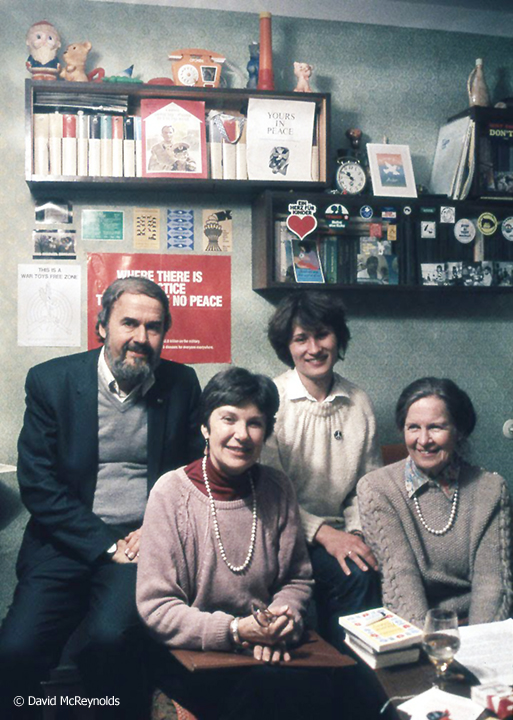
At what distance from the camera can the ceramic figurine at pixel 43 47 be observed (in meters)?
2.64

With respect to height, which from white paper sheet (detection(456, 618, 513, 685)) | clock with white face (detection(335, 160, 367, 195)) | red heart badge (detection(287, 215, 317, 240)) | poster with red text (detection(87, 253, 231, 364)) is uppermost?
clock with white face (detection(335, 160, 367, 195))

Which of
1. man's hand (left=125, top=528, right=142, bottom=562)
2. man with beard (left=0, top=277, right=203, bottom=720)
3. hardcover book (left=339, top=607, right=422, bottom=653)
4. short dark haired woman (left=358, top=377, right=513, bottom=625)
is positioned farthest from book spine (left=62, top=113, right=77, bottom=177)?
hardcover book (left=339, top=607, right=422, bottom=653)

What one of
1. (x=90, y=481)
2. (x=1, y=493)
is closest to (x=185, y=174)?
(x=90, y=481)

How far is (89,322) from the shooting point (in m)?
2.84

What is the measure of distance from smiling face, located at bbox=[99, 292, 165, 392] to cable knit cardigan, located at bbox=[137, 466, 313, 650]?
0.48m

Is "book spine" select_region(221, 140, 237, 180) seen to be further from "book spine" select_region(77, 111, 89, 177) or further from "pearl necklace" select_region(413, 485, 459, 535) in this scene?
"pearl necklace" select_region(413, 485, 459, 535)

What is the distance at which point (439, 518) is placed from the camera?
2.04 m

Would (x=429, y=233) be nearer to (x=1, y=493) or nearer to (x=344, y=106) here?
(x=344, y=106)

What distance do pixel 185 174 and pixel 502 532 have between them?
5.51ft

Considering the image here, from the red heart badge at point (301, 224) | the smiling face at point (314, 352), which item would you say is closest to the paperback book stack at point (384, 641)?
the smiling face at point (314, 352)

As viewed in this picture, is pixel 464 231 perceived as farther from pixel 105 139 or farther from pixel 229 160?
pixel 105 139

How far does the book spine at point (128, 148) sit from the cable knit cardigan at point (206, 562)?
133 cm

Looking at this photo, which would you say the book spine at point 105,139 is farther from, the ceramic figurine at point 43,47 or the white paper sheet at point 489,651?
the white paper sheet at point 489,651

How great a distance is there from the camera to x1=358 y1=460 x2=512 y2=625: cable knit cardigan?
6.40ft
